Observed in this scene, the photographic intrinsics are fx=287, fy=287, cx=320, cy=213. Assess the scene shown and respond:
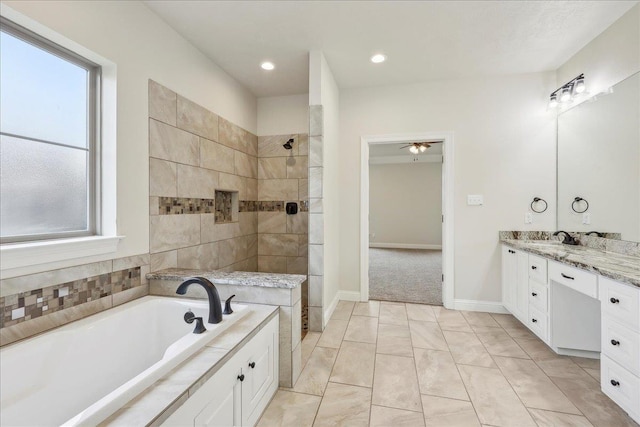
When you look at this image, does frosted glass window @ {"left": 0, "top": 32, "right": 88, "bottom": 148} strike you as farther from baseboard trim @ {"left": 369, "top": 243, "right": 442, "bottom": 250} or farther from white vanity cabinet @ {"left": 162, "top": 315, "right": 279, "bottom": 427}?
baseboard trim @ {"left": 369, "top": 243, "right": 442, "bottom": 250}

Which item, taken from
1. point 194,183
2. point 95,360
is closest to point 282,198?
point 194,183

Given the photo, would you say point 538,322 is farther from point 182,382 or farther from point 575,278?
point 182,382

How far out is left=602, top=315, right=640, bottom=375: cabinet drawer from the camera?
1458 millimetres

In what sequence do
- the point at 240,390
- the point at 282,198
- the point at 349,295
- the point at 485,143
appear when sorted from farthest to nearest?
the point at 282,198
the point at 349,295
the point at 485,143
the point at 240,390

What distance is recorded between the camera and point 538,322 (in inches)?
94.7

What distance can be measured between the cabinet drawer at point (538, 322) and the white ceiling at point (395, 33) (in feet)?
7.61

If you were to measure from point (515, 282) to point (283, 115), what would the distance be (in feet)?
10.7

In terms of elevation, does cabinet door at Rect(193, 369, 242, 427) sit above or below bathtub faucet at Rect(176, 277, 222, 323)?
below

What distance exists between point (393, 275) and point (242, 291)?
3505 millimetres

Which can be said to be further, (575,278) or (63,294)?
(575,278)

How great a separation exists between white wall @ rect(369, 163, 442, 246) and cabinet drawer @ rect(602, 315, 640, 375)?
6212 mm

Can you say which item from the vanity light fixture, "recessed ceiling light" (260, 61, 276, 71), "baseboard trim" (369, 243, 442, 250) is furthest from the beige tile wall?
"baseboard trim" (369, 243, 442, 250)

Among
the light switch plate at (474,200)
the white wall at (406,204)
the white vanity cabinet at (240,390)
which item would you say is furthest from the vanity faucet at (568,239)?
the white wall at (406,204)

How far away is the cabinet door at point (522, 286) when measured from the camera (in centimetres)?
260
